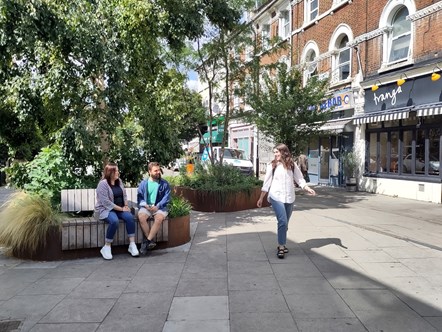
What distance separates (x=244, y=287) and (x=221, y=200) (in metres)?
5.52

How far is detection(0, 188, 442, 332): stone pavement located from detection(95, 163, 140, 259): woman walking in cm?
22

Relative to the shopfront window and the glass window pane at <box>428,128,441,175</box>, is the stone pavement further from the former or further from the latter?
the shopfront window

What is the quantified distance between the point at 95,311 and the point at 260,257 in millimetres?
2580

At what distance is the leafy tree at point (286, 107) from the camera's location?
1317cm

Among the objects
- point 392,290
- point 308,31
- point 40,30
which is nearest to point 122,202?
point 40,30

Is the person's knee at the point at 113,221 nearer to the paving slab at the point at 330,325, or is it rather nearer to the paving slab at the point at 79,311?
the paving slab at the point at 79,311

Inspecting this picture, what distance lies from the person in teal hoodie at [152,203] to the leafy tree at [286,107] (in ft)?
24.0

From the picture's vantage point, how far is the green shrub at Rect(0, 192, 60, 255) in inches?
224

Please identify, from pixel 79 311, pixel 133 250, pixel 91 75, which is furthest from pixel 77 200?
pixel 79 311

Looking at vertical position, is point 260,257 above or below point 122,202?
below

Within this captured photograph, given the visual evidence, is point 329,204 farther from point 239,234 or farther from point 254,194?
point 239,234

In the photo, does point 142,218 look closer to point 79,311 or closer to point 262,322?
point 79,311

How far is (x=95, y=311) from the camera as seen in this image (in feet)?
12.7

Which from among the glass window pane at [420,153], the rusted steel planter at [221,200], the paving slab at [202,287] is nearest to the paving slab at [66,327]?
the paving slab at [202,287]
